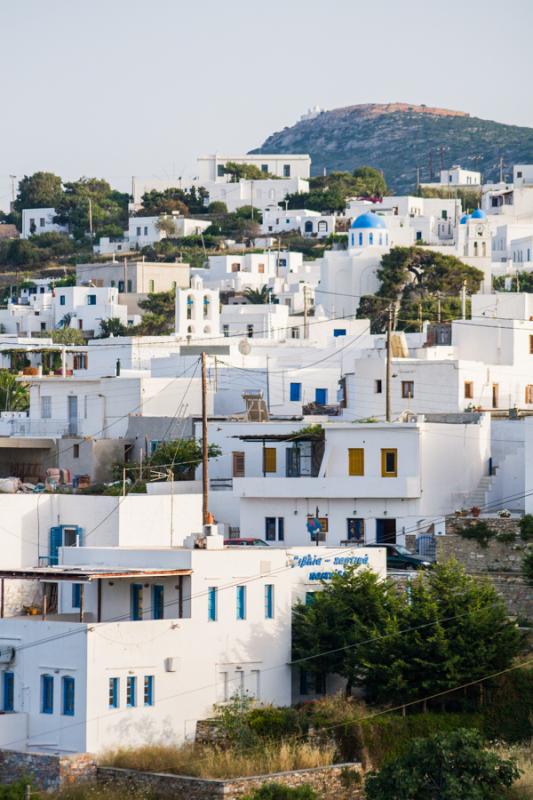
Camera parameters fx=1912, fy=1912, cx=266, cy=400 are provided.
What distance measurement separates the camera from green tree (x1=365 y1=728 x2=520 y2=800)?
1187 inches

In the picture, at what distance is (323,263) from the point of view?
3957 inches

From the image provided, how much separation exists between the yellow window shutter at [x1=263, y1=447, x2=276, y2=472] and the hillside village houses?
49 millimetres

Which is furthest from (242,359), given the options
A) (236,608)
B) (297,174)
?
(297,174)

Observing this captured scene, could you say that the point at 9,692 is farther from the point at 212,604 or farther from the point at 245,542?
the point at 245,542

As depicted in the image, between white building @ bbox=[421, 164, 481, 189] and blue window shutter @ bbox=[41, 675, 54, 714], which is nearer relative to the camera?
blue window shutter @ bbox=[41, 675, 54, 714]

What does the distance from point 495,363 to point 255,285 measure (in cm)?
5210

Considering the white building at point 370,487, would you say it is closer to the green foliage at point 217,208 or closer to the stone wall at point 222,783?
the stone wall at point 222,783

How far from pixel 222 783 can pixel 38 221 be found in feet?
389

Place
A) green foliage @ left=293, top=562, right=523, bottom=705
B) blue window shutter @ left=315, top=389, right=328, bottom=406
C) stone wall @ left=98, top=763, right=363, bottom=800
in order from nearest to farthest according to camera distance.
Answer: stone wall @ left=98, top=763, right=363, bottom=800 < green foliage @ left=293, top=562, right=523, bottom=705 < blue window shutter @ left=315, top=389, right=328, bottom=406

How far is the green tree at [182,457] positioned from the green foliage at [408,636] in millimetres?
11921

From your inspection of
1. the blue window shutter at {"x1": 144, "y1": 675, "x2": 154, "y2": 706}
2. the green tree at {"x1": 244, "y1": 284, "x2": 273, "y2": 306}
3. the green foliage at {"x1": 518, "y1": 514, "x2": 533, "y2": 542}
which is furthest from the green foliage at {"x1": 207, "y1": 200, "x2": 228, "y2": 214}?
the blue window shutter at {"x1": 144, "y1": 675, "x2": 154, "y2": 706}

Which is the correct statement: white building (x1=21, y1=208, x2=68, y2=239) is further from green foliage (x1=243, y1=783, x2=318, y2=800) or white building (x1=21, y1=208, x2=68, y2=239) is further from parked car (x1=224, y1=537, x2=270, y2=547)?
green foliage (x1=243, y1=783, x2=318, y2=800)

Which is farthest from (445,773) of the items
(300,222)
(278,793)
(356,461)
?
(300,222)

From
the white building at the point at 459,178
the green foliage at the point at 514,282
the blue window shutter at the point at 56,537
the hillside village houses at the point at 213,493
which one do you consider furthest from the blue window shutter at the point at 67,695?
the white building at the point at 459,178
